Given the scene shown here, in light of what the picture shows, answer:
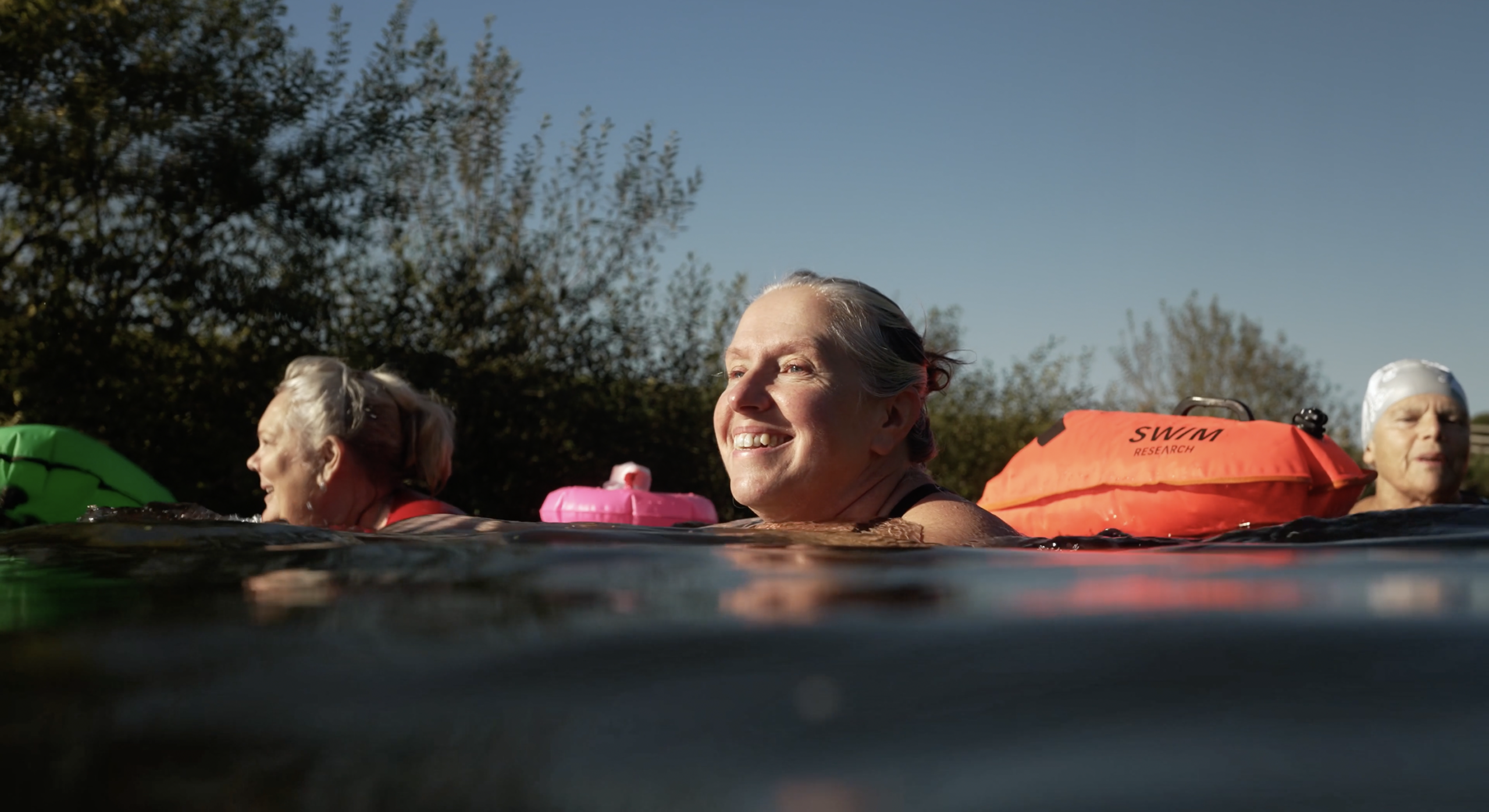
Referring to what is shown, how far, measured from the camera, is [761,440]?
9.25ft

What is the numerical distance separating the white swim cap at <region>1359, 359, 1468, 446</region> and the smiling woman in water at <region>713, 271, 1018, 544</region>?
3.13 m

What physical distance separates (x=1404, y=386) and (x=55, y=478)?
575 centimetres

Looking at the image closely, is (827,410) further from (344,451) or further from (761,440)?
(344,451)

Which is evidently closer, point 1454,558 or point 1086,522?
point 1454,558

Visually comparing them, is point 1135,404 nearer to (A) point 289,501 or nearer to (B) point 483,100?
(B) point 483,100

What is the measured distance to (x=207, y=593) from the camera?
1.05 meters

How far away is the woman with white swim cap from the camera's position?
4953 millimetres

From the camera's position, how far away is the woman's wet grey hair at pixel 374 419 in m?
3.97

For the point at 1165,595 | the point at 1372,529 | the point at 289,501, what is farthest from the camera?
the point at 289,501

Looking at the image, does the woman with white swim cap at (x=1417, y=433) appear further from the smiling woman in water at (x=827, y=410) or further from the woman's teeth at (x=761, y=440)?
the woman's teeth at (x=761, y=440)

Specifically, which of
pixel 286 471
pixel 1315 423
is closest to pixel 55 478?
pixel 286 471

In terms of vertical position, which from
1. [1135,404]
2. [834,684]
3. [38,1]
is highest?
[38,1]

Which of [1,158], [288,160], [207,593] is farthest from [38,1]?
[207,593]

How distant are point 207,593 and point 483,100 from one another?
9296 mm
